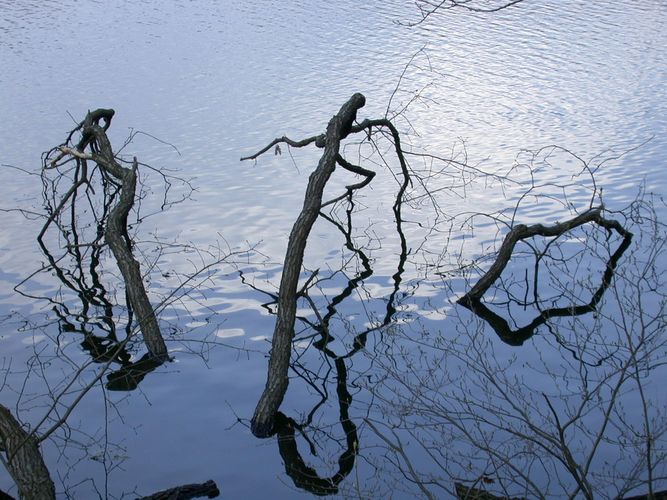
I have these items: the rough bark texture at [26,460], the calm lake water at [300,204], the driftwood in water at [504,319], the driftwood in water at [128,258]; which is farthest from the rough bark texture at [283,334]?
the driftwood in water at [504,319]

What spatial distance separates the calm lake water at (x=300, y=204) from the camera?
10.3m

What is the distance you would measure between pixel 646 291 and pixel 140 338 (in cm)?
698

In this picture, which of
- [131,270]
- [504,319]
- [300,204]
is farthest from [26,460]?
[300,204]

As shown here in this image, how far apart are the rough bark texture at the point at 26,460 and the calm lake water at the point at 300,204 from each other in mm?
500

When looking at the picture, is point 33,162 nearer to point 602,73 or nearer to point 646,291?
point 646,291

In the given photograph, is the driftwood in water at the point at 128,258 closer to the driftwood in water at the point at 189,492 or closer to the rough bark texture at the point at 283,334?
the rough bark texture at the point at 283,334

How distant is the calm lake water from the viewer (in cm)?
1031

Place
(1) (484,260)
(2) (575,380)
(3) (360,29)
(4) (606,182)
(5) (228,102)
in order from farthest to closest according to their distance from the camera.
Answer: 1. (3) (360,29)
2. (5) (228,102)
3. (4) (606,182)
4. (1) (484,260)
5. (2) (575,380)

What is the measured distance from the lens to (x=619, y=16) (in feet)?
110

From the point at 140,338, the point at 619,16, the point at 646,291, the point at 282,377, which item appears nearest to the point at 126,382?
the point at 140,338

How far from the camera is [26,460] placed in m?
8.41

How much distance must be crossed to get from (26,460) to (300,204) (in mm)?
9781

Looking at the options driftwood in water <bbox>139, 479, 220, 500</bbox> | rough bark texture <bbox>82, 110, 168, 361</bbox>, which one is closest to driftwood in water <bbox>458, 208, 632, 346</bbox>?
rough bark texture <bbox>82, 110, 168, 361</bbox>

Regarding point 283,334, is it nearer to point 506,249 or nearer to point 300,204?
point 506,249
